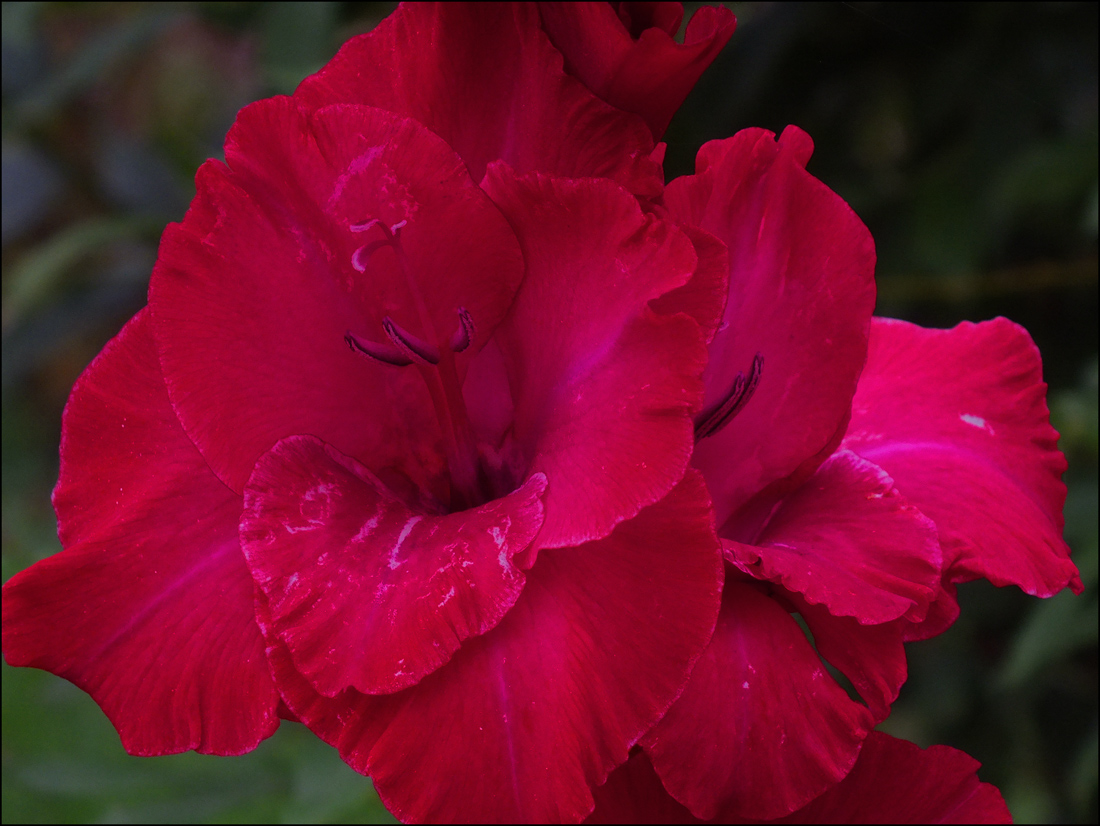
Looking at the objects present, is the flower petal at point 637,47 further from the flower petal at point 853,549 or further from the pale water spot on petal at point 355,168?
the flower petal at point 853,549

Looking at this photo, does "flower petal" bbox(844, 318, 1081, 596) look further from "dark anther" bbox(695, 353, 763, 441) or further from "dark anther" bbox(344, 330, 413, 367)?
"dark anther" bbox(344, 330, 413, 367)

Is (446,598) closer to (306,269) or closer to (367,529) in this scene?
(367,529)

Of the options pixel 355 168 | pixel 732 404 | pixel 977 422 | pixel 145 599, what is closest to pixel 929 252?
pixel 977 422

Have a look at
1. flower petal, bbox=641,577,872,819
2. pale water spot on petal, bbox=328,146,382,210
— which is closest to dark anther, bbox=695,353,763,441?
flower petal, bbox=641,577,872,819

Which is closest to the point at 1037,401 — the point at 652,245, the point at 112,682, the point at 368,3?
the point at 652,245

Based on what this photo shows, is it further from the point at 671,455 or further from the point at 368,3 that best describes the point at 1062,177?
the point at 671,455

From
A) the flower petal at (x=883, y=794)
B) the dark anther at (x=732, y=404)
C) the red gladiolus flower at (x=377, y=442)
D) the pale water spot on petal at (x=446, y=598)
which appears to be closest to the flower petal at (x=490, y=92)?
the red gladiolus flower at (x=377, y=442)
